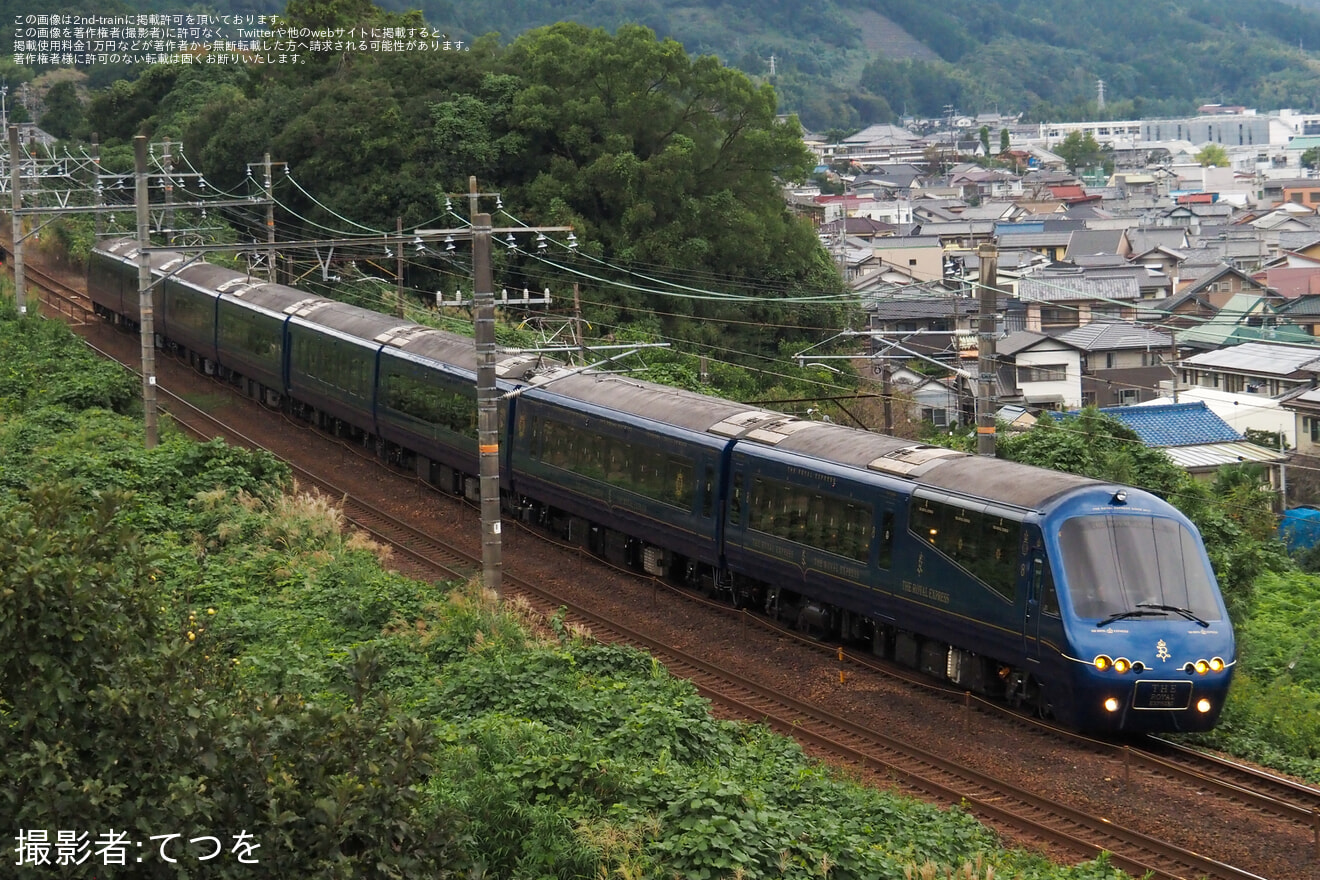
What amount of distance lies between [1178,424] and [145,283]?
29.2m

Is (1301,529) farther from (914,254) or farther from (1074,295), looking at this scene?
(914,254)

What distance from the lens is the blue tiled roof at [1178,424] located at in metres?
41.6

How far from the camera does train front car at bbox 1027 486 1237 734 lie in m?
13.2

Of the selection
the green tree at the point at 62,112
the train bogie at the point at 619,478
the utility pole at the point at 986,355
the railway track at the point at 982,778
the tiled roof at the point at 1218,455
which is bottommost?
the tiled roof at the point at 1218,455

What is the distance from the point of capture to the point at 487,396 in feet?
56.5

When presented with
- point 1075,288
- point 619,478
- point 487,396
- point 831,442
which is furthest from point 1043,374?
point 487,396

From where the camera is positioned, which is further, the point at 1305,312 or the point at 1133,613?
the point at 1305,312

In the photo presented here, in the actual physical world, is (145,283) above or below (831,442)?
above

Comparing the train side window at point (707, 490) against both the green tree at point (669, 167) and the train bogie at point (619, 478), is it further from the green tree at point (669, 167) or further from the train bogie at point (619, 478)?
the green tree at point (669, 167)

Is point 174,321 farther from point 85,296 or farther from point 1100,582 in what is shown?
point 1100,582

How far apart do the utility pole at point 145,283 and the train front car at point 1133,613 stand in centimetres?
1500

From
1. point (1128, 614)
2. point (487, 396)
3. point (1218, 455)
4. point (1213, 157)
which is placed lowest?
point (1218, 455)

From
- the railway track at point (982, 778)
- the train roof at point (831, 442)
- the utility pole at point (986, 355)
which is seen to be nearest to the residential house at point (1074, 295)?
the train roof at point (831, 442)

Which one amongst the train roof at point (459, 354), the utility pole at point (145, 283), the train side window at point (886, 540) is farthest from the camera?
the train roof at point (459, 354)
